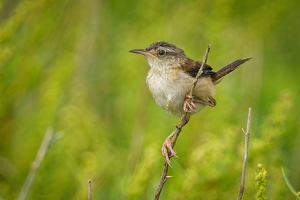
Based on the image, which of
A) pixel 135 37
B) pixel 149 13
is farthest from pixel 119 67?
pixel 149 13

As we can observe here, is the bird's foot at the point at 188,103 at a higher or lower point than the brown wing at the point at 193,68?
lower

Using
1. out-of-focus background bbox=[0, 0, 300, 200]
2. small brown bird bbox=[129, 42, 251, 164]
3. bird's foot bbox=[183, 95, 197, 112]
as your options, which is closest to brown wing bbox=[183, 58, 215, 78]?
small brown bird bbox=[129, 42, 251, 164]

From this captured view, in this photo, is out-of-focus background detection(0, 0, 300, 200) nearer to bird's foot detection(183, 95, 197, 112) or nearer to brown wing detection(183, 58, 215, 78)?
bird's foot detection(183, 95, 197, 112)

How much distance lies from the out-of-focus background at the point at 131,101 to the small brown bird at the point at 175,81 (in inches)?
15.8

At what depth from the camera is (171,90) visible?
3.65m

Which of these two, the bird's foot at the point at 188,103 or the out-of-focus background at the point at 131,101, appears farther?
the out-of-focus background at the point at 131,101

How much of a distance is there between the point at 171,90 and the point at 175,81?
10 centimetres

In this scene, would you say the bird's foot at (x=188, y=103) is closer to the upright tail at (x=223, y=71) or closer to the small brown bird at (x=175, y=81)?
the small brown bird at (x=175, y=81)

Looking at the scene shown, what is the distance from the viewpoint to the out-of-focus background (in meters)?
3.89

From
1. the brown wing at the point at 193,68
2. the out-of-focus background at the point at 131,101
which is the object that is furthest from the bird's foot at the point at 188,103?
the out-of-focus background at the point at 131,101

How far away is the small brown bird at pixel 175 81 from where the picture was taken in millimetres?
3629

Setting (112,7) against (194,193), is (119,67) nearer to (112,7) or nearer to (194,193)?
(112,7)

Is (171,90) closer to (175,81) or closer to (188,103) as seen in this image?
(175,81)

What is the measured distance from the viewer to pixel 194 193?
3748mm
